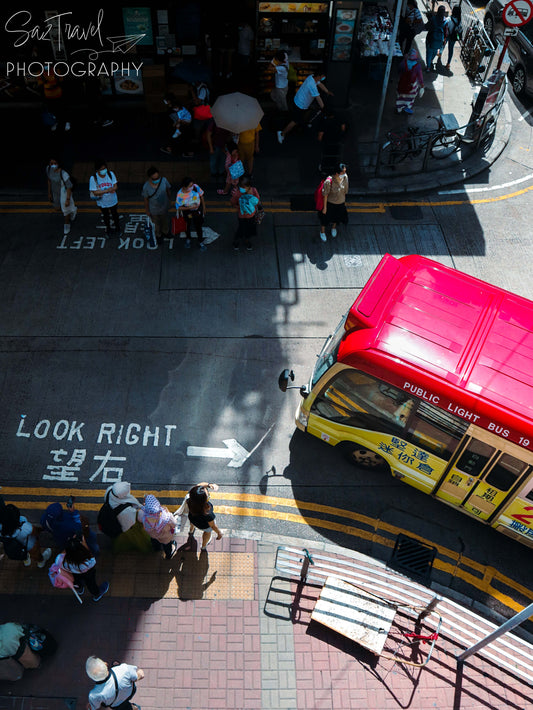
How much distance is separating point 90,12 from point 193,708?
1508 centimetres

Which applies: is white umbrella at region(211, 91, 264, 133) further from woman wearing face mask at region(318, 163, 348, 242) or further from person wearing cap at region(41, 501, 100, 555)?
person wearing cap at region(41, 501, 100, 555)

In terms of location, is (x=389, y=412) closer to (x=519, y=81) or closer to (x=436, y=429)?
(x=436, y=429)

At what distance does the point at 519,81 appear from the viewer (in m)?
17.5

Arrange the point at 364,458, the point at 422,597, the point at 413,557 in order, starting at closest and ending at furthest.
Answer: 1. the point at 422,597
2. the point at 413,557
3. the point at 364,458

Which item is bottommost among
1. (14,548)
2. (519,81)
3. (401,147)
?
(401,147)

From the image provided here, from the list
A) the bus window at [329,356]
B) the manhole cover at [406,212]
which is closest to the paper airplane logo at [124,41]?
the manhole cover at [406,212]

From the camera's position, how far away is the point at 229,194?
13977mm

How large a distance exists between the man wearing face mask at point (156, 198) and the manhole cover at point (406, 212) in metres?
5.10

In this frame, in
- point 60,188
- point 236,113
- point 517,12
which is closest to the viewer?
point 60,188

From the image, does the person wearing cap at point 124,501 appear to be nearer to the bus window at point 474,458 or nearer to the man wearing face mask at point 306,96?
the bus window at point 474,458

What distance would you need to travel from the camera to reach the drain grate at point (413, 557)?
8633mm

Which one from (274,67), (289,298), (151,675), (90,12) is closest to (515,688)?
(151,675)

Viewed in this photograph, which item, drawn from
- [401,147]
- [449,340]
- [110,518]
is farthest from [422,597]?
[401,147]

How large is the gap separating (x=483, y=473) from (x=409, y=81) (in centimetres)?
1125
